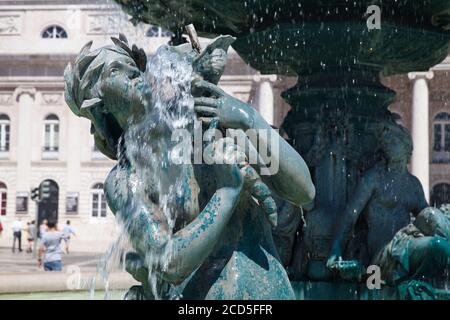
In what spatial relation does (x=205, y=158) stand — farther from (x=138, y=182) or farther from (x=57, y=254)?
(x=57, y=254)

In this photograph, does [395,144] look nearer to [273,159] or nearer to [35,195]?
[273,159]

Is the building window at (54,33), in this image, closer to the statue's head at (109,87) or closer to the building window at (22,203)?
the building window at (22,203)

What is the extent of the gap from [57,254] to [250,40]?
7235mm

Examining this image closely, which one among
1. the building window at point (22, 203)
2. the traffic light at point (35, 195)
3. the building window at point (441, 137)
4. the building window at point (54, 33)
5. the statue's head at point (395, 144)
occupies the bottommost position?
the building window at point (22, 203)

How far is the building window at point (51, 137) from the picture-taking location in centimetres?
4269

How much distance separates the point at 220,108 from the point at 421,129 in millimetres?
35594

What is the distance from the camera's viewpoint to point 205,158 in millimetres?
2766

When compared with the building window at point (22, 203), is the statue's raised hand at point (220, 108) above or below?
above

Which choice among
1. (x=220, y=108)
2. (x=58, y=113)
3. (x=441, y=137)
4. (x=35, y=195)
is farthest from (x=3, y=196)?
(x=220, y=108)

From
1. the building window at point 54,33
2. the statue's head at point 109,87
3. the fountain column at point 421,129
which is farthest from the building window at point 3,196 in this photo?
the statue's head at point 109,87

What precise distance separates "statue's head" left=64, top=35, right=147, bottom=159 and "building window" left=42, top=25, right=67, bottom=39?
41131 millimetres

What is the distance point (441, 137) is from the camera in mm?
39438

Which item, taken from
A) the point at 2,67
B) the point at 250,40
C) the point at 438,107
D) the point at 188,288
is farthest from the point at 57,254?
the point at 2,67

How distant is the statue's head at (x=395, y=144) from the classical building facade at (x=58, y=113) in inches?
1339
